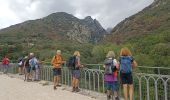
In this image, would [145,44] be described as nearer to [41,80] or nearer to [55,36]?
[41,80]

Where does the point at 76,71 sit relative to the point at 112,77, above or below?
above

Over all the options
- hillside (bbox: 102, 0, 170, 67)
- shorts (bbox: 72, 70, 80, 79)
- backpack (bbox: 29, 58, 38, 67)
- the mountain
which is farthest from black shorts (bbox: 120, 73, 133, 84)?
the mountain

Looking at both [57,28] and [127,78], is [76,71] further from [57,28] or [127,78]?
[57,28]

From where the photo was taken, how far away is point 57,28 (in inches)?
6590

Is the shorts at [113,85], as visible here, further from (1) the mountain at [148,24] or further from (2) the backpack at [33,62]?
(1) the mountain at [148,24]

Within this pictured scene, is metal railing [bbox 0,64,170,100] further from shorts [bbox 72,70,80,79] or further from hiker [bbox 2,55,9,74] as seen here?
hiker [bbox 2,55,9,74]

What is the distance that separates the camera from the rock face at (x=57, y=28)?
5915 inches

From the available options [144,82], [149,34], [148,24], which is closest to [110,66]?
[144,82]

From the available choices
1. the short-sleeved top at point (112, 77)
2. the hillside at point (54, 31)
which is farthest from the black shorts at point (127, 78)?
the hillside at point (54, 31)

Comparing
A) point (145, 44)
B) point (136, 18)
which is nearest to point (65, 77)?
point (145, 44)

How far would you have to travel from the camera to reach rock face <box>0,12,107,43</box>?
150 metres

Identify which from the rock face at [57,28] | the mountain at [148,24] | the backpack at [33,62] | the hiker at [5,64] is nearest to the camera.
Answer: the backpack at [33,62]

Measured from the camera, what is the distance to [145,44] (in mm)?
61469

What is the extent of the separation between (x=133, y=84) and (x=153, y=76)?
1134 mm
